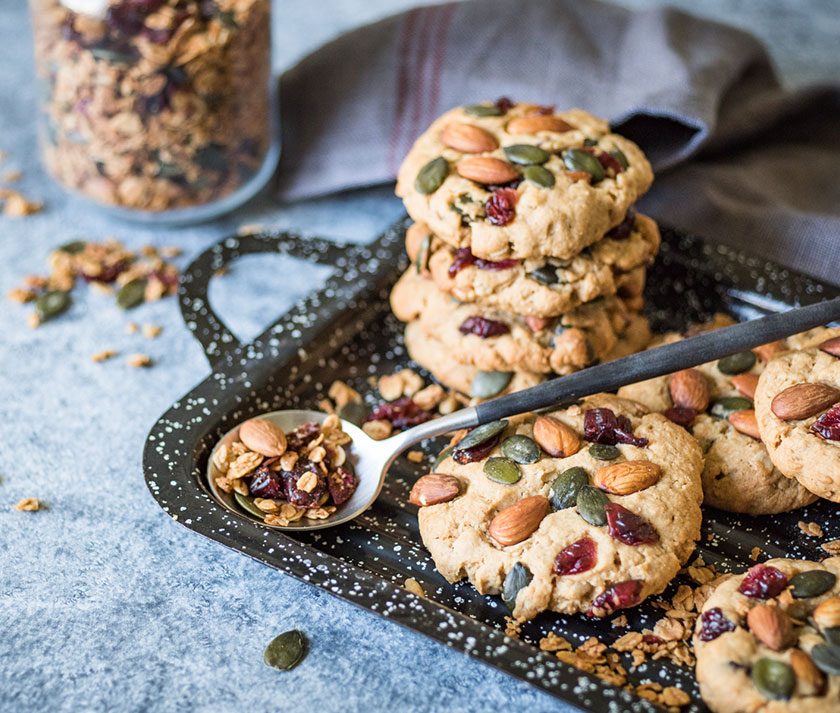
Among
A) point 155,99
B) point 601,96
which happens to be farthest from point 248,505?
point 601,96

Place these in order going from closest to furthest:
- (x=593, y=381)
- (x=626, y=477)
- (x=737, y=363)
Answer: (x=626, y=477), (x=593, y=381), (x=737, y=363)

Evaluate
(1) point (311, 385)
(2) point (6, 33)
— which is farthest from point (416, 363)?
(2) point (6, 33)

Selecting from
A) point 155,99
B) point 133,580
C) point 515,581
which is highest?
point 155,99

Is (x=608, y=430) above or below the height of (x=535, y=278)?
below

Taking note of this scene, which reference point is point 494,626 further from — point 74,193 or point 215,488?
point 74,193

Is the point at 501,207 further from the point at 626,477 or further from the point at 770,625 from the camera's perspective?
the point at 770,625

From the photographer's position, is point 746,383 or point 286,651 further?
point 746,383
